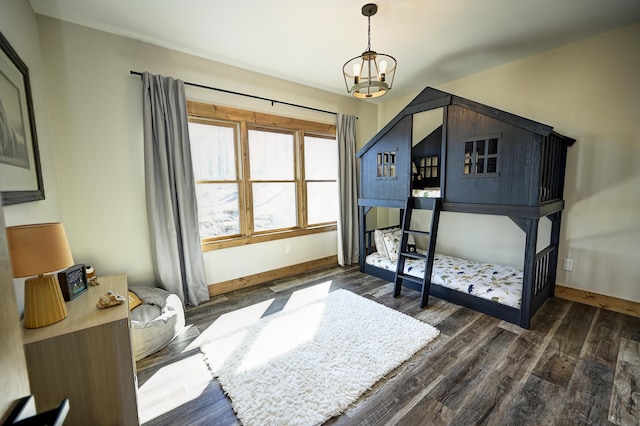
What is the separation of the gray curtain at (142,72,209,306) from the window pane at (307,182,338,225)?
5.59 feet

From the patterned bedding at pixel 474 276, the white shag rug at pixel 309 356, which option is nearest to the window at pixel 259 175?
the white shag rug at pixel 309 356

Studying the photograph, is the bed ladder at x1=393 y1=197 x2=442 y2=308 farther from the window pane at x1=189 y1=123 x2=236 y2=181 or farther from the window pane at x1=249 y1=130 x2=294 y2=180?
the window pane at x1=189 y1=123 x2=236 y2=181

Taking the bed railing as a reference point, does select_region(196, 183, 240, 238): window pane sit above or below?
below

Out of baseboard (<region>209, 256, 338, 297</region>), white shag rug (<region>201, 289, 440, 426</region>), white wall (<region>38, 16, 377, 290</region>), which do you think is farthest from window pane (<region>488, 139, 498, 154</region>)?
white wall (<region>38, 16, 377, 290</region>)

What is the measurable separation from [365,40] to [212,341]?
3.20 meters

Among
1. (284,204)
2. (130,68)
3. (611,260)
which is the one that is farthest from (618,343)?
(130,68)

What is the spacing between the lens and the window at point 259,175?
304cm

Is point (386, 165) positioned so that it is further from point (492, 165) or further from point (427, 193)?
point (492, 165)

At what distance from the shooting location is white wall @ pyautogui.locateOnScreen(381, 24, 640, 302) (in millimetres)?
Result: 2500

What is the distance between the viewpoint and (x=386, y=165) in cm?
333

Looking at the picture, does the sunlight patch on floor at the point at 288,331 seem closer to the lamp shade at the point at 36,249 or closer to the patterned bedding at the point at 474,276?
the patterned bedding at the point at 474,276

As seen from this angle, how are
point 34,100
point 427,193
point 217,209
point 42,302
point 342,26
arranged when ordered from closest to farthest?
point 42,302 → point 34,100 → point 342,26 → point 427,193 → point 217,209

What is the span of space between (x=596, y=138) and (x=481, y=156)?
1.32 meters

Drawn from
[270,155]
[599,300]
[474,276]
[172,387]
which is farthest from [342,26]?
[599,300]
